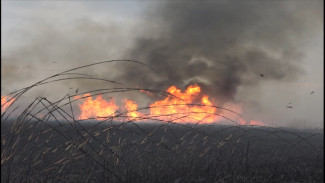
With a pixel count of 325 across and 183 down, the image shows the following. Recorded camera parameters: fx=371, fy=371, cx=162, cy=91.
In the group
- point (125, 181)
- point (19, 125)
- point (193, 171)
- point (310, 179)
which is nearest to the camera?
point (19, 125)

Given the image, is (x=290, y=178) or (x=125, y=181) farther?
(x=290, y=178)

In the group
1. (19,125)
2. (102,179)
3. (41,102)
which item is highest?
(41,102)

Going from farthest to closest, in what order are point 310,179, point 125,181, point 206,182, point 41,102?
point 310,179 < point 206,182 < point 125,181 < point 41,102

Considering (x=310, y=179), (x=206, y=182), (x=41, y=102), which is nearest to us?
(x=41, y=102)

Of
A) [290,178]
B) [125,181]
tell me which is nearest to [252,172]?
[290,178]

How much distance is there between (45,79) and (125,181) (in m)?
2.25

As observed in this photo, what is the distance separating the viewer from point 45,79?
342 cm

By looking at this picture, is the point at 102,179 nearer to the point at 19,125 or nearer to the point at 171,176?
the point at 171,176

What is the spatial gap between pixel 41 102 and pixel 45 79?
0.40 meters

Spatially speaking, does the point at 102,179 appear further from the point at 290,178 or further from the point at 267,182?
the point at 290,178

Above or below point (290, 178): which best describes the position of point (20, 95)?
above

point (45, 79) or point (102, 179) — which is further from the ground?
point (45, 79)

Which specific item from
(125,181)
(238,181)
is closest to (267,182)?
(238,181)

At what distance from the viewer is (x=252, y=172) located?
22.5ft
